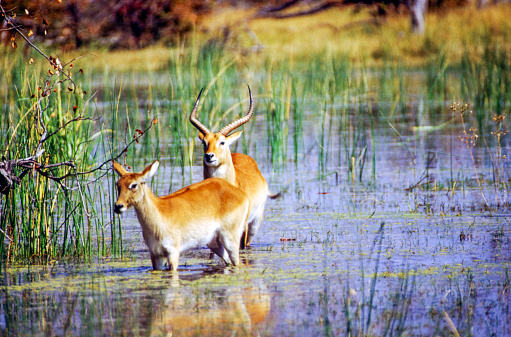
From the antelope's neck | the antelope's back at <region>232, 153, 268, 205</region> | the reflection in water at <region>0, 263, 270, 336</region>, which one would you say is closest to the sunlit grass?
the antelope's back at <region>232, 153, 268, 205</region>

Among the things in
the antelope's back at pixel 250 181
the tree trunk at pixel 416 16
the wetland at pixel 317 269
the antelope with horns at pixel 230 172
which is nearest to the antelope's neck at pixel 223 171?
the antelope with horns at pixel 230 172

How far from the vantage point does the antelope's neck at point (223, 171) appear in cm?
733

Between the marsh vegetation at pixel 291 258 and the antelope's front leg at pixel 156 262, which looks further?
the antelope's front leg at pixel 156 262

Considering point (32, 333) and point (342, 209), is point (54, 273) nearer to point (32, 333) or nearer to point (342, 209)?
point (32, 333)

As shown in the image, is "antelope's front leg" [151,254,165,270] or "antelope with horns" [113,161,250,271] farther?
"antelope's front leg" [151,254,165,270]

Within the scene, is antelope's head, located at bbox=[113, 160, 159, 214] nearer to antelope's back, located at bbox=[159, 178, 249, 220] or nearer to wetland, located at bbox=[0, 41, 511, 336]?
antelope's back, located at bbox=[159, 178, 249, 220]

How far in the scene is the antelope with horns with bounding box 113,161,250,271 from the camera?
5.74 metres

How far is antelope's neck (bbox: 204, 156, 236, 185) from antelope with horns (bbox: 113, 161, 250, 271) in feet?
2.57

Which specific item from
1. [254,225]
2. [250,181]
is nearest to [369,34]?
[250,181]

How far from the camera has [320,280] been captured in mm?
5590

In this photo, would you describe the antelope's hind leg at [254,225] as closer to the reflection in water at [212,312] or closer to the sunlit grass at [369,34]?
the reflection in water at [212,312]

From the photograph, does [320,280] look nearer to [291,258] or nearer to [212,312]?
[291,258]

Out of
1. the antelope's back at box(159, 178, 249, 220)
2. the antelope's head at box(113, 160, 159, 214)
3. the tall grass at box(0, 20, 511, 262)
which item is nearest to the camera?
the antelope's head at box(113, 160, 159, 214)

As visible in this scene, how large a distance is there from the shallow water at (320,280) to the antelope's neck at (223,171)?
630mm
